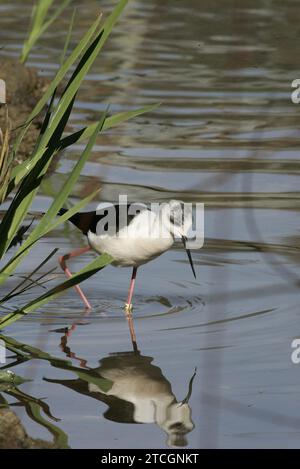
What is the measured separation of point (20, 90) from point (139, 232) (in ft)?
17.4

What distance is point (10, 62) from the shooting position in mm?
13570

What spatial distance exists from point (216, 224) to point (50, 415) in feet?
13.9

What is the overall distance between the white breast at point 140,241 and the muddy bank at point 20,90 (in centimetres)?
446

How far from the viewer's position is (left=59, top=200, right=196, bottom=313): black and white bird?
8273 millimetres

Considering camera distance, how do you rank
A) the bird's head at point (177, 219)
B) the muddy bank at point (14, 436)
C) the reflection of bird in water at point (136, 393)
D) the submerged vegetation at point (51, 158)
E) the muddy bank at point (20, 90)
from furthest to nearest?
the muddy bank at point (20, 90), the bird's head at point (177, 219), the submerged vegetation at point (51, 158), the reflection of bird in water at point (136, 393), the muddy bank at point (14, 436)

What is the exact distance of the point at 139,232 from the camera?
8328 mm

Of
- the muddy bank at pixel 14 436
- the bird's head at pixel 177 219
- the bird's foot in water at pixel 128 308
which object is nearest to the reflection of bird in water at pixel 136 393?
the muddy bank at pixel 14 436

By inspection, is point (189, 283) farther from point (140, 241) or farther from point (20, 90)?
point (20, 90)

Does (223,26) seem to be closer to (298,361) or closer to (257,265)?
(257,265)

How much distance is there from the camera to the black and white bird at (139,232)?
8273 millimetres

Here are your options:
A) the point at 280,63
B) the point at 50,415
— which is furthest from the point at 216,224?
the point at 280,63

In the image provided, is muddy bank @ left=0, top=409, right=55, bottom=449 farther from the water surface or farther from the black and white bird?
the black and white bird

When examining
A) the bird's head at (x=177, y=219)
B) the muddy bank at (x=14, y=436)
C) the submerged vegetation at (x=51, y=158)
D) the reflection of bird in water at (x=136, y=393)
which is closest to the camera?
the muddy bank at (x=14, y=436)

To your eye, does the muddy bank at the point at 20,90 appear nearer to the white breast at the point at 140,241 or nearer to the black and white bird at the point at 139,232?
the black and white bird at the point at 139,232
